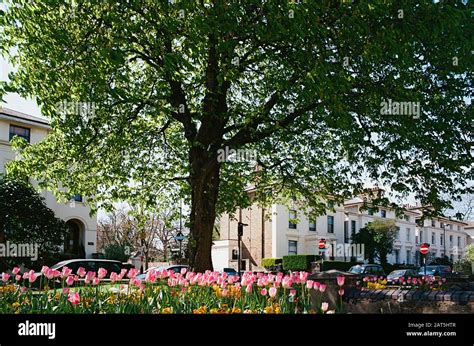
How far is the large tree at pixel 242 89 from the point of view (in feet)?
39.6

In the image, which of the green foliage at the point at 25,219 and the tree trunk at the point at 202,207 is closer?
the tree trunk at the point at 202,207

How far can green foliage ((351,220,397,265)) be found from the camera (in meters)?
57.7

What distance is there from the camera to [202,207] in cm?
1684

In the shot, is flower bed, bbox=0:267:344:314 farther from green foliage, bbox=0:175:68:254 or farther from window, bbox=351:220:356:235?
window, bbox=351:220:356:235

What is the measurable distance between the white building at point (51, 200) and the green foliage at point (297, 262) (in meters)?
17.8

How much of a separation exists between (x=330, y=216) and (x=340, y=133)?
136 ft

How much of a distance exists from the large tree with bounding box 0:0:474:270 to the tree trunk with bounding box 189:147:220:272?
4 centimetres

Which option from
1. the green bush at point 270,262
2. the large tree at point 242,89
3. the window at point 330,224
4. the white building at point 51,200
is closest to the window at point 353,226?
the window at point 330,224

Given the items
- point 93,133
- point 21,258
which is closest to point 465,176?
point 93,133

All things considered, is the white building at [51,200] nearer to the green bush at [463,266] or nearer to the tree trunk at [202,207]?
the tree trunk at [202,207]

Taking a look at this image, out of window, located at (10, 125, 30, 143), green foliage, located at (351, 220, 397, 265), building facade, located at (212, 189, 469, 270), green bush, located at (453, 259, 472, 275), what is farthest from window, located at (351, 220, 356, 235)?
window, located at (10, 125, 30, 143)

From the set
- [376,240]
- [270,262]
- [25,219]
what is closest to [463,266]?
[376,240]

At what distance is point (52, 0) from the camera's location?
10.3 m

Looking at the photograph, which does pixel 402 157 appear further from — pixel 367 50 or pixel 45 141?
pixel 45 141
